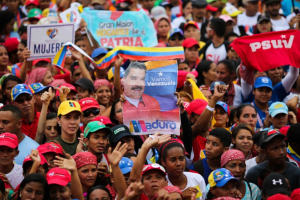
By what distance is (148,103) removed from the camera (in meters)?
8.23

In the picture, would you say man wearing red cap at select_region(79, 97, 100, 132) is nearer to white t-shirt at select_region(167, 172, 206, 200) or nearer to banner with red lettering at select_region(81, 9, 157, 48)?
white t-shirt at select_region(167, 172, 206, 200)

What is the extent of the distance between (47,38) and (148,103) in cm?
340

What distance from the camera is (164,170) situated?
709 cm

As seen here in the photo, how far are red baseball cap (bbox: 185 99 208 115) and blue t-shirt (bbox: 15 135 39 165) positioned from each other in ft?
6.90

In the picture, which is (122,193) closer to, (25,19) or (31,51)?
(31,51)

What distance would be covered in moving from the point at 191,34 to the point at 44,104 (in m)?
5.36

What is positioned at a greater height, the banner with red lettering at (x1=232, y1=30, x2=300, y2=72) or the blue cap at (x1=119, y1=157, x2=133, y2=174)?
the banner with red lettering at (x1=232, y1=30, x2=300, y2=72)

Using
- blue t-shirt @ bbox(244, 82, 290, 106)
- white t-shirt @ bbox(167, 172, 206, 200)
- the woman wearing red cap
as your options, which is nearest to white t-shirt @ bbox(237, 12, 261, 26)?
blue t-shirt @ bbox(244, 82, 290, 106)

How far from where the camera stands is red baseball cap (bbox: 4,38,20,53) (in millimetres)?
12086

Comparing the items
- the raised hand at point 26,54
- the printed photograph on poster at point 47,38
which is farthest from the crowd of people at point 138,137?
the printed photograph on poster at point 47,38

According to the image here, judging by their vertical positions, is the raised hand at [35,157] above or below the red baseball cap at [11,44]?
below

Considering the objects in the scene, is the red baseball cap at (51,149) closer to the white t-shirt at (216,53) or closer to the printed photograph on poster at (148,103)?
the printed photograph on poster at (148,103)

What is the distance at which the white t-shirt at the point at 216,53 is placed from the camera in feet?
41.3

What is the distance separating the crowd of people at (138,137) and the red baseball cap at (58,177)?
0.05 ft
